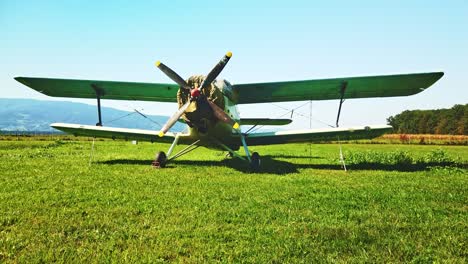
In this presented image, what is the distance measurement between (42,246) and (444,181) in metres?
9.27

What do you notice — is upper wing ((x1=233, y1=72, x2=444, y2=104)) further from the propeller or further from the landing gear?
the landing gear

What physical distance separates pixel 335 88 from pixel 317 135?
2.01 meters

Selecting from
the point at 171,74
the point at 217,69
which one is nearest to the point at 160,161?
the point at 171,74

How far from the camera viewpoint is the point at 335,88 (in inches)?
479

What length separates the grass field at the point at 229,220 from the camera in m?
3.35

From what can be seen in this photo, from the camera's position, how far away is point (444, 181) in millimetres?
8438

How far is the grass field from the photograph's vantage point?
3.35 m

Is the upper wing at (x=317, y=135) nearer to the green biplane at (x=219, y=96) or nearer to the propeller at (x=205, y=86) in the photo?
the green biplane at (x=219, y=96)

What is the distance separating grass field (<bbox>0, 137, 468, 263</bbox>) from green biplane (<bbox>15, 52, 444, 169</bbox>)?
3.05m

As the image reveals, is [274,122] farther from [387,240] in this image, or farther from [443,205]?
[387,240]

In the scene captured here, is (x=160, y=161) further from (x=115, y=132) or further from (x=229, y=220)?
(x=229, y=220)

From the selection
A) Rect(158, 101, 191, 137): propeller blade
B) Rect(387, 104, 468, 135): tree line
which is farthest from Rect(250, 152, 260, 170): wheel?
Rect(387, 104, 468, 135): tree line

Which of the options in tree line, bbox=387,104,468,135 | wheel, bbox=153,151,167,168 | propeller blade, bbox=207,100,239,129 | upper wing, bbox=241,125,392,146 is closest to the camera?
propeller blade, bbox=207,100,239,129

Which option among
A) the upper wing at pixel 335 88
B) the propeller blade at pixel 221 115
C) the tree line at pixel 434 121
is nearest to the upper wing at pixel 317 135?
the upper wing at pixel 335 88
